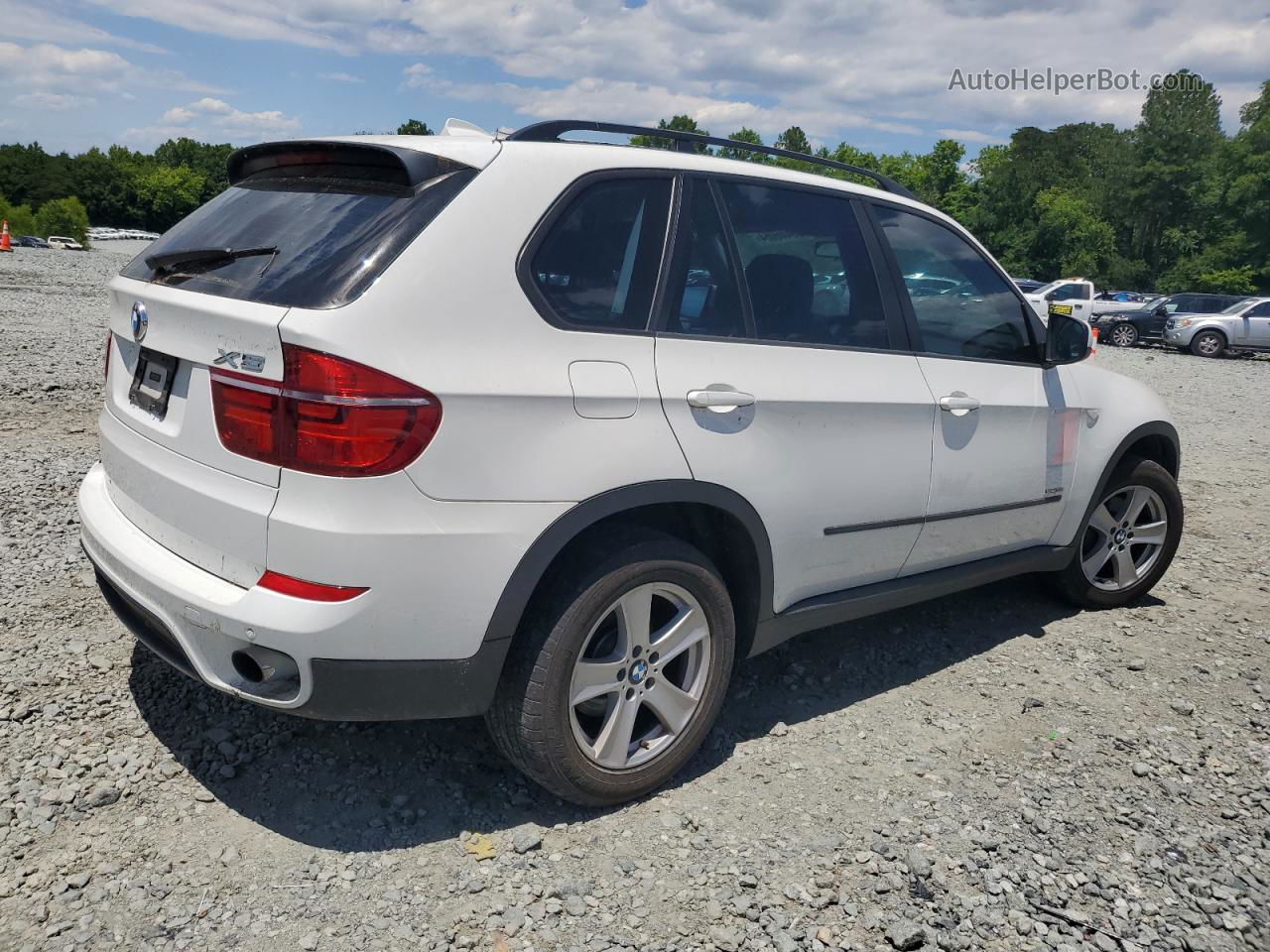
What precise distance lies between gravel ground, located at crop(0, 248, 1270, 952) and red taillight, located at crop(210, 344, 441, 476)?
3.76 feet

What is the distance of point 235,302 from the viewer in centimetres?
260

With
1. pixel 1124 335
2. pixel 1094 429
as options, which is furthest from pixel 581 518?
pixel 1124 335

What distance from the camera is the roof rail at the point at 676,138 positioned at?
299cm

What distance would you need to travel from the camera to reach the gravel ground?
2.58 m

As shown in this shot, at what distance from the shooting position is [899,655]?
4402mm

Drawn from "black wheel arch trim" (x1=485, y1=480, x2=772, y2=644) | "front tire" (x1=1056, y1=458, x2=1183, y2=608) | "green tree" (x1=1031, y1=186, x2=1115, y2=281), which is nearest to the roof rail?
"black wheel arch trim" (x1=485, y1=480, x2=772, y2=644)

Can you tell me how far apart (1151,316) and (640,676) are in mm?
26986

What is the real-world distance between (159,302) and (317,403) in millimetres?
806

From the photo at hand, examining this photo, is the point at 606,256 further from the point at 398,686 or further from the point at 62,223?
the point at 62,223

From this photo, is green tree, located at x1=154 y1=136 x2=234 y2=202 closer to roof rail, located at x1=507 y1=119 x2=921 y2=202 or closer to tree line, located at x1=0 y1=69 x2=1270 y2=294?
tree line, located at x1=0 y1=69 x2=1270 y2=294

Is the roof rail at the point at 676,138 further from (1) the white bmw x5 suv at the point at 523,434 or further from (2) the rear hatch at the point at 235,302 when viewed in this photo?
(2) the rear hatch at the point at 235,302

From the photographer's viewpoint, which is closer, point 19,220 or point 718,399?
point 718,399

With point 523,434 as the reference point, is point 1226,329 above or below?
below

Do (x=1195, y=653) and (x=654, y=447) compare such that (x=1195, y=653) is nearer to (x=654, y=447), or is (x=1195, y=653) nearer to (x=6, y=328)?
(x=654, y=447)
